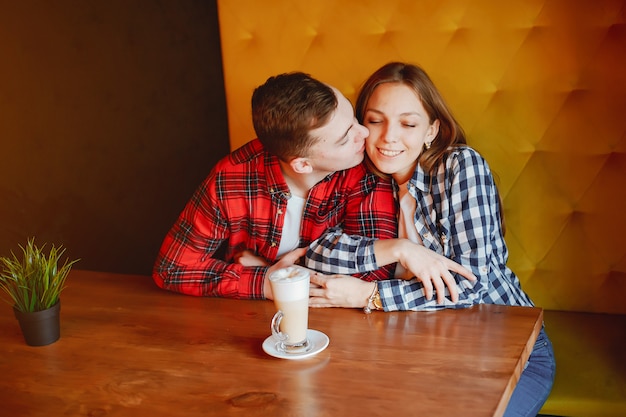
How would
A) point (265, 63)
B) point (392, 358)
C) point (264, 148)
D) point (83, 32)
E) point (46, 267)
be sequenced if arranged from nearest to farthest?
1. point (392, 358)
2. point (46, 267)
3. point (264, 148)
4. point (265, 63)
5. point (83, 32)

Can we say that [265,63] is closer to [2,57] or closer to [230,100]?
[230,100]

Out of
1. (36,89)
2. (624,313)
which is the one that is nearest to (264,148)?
(624,313)

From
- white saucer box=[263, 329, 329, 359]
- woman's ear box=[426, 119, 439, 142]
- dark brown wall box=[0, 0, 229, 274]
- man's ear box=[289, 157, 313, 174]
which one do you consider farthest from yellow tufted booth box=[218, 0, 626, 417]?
dark brown wall box=[0, 0, 229, 274]

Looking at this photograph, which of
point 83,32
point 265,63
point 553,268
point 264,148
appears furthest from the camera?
point 83,32

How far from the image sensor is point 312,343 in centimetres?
134

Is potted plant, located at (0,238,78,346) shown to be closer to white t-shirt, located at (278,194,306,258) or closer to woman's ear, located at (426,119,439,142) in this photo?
white t-shirt, located at (278,194,306,258)

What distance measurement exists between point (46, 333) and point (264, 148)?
0.78 meters

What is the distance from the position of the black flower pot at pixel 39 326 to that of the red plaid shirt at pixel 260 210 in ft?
1.20

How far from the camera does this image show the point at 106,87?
123 inches

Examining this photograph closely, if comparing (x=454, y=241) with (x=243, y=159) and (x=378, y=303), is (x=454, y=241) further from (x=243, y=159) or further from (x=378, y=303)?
(x=243, y=159)

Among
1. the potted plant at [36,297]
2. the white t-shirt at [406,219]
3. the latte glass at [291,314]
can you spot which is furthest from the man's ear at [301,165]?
the potted plant at [36,297]

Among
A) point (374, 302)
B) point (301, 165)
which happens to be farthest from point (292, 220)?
point (374, 302)

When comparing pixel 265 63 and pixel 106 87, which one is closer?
pixel 265 63

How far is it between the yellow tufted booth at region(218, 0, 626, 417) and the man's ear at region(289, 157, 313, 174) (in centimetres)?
51
